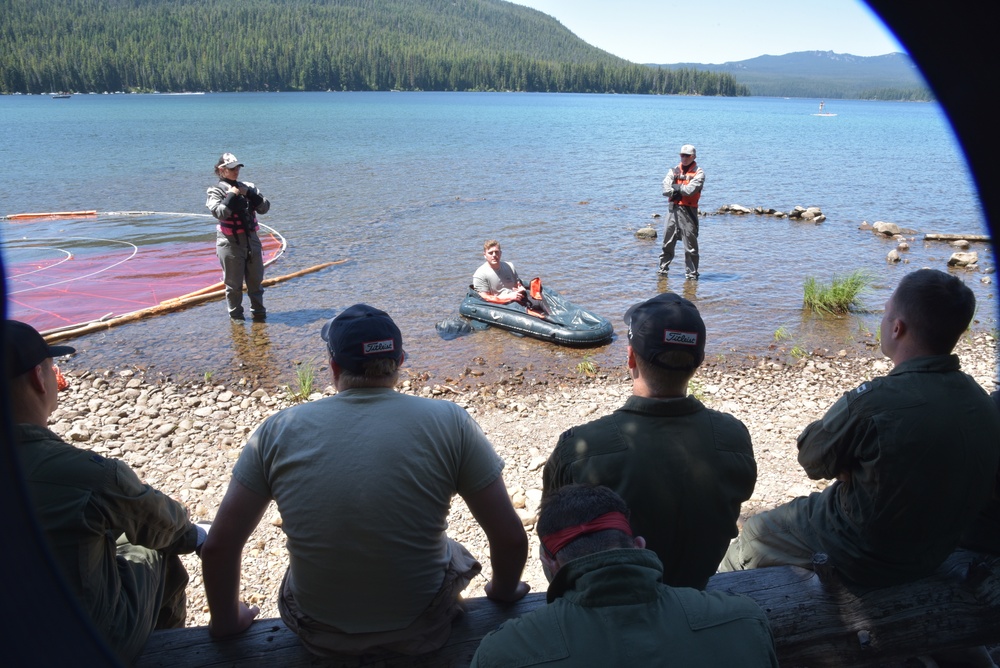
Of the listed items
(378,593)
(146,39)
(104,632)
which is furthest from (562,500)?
(146,39)

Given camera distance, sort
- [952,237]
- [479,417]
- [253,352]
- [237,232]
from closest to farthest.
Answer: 1. [479,417]
2. [253,352]
3. [237,232]
4. [952,237]

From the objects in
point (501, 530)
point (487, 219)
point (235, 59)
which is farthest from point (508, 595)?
point (235, 59)

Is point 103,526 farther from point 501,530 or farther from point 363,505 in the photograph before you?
point 501,530

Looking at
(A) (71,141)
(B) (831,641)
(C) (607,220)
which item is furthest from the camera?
(A) (71,141)

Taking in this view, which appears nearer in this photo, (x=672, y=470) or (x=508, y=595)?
(x=672, y=470)

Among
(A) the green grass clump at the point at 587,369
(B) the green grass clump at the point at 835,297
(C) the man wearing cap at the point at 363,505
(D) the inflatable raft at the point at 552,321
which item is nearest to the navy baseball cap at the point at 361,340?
(C) the man wearing cap at the point at 363,505

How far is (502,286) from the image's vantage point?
32.7 ft

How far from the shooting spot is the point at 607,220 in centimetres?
1961

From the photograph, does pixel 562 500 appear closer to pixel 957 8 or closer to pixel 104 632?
pixel 957 8

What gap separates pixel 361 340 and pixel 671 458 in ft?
3.99

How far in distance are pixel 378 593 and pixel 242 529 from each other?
537mm

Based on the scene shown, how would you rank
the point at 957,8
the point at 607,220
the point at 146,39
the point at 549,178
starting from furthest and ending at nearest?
1. the point at 146,39
2. the point at 549,178
3. the point at 607,220
4. the point at 957,8

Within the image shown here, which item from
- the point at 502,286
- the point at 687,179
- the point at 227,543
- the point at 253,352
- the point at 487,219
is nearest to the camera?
the point at 227,543

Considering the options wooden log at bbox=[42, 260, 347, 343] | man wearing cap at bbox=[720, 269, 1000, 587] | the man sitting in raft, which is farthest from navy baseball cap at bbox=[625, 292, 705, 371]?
wooden log at bbox=[42, 260, 347, 343]
